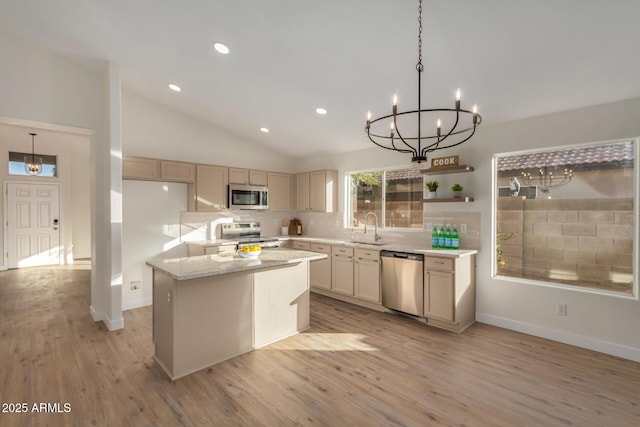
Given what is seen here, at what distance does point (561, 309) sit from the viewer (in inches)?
134

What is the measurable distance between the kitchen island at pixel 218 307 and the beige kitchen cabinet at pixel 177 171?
6.36ft

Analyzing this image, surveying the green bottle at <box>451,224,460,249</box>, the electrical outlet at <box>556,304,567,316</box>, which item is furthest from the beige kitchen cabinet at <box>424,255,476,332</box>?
the electrical outlet at <box>556,304,567,316</box>

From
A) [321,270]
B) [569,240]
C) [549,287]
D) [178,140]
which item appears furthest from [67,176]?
[569,240]

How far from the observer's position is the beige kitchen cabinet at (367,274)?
443 centimetres

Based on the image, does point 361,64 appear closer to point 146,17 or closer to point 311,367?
point 146,17

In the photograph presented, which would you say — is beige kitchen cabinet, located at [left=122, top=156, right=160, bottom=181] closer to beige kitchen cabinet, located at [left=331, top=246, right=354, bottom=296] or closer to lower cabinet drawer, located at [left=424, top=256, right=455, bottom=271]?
beige kitchen cabinet, located at [left=331, top=246, right=354, bottom=296]

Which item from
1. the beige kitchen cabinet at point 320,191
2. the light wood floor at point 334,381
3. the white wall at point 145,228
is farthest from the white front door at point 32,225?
the beige kitchen cabinet at point 320,191

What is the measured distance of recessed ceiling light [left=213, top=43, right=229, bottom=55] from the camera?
10.1 feet

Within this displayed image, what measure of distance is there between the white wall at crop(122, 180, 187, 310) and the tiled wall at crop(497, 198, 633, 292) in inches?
186

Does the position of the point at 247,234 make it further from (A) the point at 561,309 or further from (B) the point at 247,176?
(A) the point at 561,309

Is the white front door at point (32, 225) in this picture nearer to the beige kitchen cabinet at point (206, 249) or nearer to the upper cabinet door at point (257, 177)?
the beige kitchen cabinet at point (206, 249)

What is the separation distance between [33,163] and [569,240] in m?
10.2

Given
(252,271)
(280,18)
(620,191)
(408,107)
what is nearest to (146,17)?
(280,18)

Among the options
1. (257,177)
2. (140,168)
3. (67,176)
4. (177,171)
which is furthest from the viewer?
(67,176)
